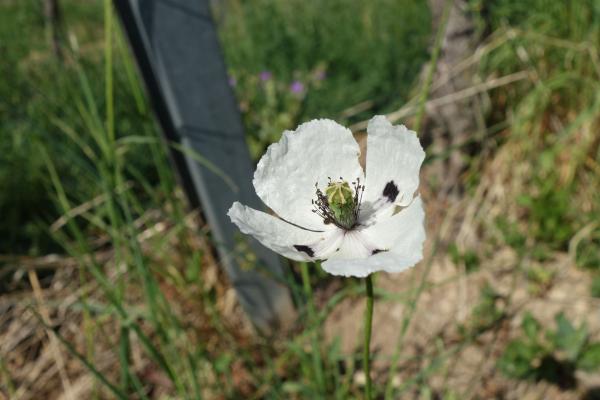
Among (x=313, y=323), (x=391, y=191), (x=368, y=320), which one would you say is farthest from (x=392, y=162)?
(x=313, y=323)

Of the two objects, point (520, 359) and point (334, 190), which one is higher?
point (520, 359)

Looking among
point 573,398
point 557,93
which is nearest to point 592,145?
point 557,93

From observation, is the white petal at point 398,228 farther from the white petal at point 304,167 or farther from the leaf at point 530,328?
the leaf at point 530,328

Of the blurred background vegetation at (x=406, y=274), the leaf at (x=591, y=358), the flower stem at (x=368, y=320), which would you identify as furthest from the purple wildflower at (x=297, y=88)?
the flower stem at (x=368, y=320)

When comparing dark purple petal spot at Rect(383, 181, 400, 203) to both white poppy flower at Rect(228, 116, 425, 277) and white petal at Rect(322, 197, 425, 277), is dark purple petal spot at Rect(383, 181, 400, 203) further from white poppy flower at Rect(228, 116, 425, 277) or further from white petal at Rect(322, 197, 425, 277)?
white petal at Rect(322, 197, 425, 277)

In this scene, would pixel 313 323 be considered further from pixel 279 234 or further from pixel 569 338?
pixel 569 338

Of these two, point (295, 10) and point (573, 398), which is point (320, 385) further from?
point (295, 10)
